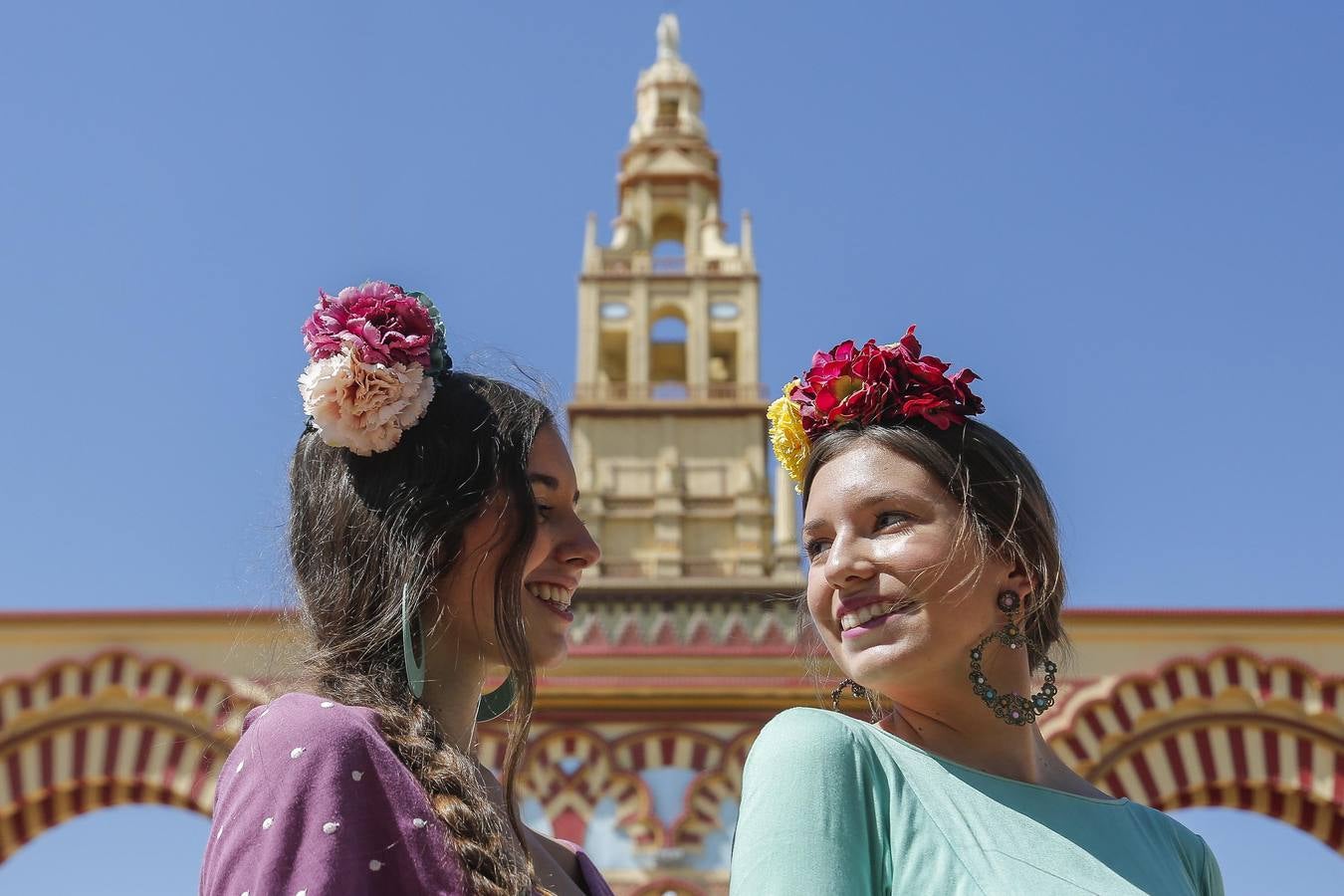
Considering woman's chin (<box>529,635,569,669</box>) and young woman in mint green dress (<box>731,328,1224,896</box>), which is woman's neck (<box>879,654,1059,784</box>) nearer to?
young woman in mint green dress (<box>731,328,1224,896</box>)

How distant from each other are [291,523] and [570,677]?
7418 millimetres

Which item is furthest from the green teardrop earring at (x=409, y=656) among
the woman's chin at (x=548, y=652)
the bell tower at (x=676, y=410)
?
the bell tower at (x=676, y=410)

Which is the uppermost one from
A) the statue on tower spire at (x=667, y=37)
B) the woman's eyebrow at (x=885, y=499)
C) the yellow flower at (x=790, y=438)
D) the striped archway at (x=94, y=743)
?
the statue on tower spire at (x=667, y=37)

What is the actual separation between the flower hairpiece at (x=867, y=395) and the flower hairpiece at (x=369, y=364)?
609mm

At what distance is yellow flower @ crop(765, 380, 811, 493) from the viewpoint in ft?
8.85

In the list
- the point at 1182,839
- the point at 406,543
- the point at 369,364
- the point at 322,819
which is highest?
the point at 369,364

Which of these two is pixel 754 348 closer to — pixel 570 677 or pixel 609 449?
pixel 609 449

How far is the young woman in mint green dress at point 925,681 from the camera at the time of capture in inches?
83.4

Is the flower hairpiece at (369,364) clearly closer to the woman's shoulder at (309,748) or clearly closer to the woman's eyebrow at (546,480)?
the woman's eyebrow at (546,480)

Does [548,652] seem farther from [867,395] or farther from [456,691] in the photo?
[867,395]

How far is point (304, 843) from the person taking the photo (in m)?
2.12

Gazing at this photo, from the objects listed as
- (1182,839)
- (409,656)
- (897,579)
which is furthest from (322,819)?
(1182,839)

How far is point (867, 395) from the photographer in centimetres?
261

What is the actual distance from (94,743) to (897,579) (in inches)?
334
